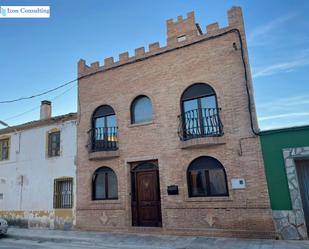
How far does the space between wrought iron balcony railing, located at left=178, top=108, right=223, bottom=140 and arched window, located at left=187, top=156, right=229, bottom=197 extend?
0.93 meters

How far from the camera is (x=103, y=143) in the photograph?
39.8ft

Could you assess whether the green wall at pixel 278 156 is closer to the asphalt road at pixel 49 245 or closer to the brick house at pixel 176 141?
the brick house at pixel 176 141

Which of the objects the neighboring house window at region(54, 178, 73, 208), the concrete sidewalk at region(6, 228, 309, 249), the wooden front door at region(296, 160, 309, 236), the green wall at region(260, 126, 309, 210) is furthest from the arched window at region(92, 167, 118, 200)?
the wooden front door at region(296, 160, 309, 236)

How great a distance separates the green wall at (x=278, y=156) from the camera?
8.39m

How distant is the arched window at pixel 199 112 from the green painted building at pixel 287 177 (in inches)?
75.9

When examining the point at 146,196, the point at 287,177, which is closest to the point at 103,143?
the point at 146,196

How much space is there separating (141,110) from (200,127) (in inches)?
113

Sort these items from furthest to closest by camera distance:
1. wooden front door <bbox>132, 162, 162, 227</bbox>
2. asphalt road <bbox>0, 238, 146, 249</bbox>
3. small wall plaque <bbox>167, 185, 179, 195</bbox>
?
wooden front door <bbox>132, 162, 162, 227</bbox>, small wall plaque <bbox>167, 185, 179, 195</bbox>, asphalt road <bbox>0, 238, 146, 249</bbox>

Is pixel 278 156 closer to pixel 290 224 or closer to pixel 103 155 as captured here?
pixel 290 224

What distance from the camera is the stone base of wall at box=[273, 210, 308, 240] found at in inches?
318

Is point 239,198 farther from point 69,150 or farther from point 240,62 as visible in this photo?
point 69,150

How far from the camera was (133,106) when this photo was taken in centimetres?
1183

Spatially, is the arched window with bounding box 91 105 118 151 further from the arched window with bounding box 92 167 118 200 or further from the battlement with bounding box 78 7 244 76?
the battlement with bounding box 78 7 244 76

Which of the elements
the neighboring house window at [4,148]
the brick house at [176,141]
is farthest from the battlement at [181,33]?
the neighboring house window at [4,148]
